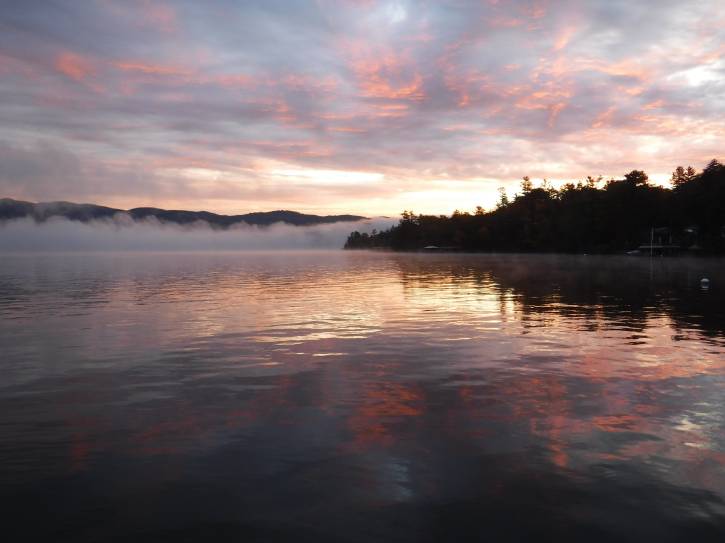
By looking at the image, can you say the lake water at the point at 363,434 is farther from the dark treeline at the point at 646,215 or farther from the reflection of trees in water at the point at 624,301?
the dark treeline at the point at 646,215

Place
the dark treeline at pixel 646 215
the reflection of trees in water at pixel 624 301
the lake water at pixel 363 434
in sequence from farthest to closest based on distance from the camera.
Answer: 1. the dark treeline at pixel 646 215
2. the reflection of trees in water at pixel 624 301
3. the lake water at pixel 363 434

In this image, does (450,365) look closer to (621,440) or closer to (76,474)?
(621,440)

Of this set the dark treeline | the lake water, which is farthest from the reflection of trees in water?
the dark treeline

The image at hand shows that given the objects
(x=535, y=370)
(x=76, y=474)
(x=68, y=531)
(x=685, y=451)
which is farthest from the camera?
(x=535, y=370)

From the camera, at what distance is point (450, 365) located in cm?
2042

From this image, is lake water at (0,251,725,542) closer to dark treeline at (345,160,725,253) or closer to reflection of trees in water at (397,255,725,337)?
reflection of trees in water at (397,255,725,337)

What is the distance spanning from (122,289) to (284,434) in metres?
47.5

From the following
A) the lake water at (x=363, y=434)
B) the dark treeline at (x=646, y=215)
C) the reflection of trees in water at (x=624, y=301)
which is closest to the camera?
the lake water at (x=363, y=434)

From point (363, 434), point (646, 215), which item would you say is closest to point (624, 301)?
point (363, 434)

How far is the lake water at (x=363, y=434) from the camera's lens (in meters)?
9.21

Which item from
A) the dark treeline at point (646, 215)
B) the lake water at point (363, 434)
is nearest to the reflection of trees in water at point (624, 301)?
the lake water at point (363, 434)

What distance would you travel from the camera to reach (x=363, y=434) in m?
13.1

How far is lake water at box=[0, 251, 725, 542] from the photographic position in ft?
30.2

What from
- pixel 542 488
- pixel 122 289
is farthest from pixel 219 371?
pixel 122 289
